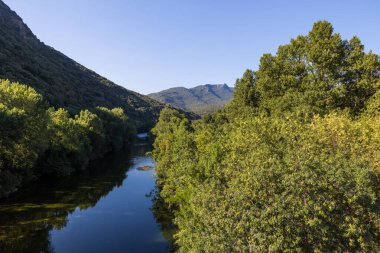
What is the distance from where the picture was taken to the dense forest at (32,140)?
161 feet

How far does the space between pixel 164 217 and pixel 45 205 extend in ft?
63.9

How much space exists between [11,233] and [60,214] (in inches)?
363

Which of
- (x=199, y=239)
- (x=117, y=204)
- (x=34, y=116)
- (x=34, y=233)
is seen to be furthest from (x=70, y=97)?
(x=199, y=239)

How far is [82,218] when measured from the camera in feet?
149

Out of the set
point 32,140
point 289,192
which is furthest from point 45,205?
point 289,192

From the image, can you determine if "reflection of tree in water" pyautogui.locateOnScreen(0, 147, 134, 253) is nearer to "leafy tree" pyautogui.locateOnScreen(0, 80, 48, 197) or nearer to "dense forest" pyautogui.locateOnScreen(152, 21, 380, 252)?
"leafy tree" pyautogui.locateOnScreen(0, 80, 48, 197)

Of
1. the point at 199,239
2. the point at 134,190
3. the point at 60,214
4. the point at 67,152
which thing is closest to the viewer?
the point at 199,239

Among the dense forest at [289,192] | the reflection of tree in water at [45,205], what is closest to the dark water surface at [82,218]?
the reflection of tree in water at [45,205]

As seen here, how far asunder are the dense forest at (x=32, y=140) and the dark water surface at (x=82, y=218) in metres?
3.66

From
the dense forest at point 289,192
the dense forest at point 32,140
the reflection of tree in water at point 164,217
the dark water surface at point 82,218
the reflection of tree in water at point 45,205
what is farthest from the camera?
the dense forest at point 32,140

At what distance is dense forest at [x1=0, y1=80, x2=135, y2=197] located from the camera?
48.9 meters

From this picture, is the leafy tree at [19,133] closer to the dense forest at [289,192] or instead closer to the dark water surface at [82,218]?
the dark water surface at [82,218]

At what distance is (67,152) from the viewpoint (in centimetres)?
7269

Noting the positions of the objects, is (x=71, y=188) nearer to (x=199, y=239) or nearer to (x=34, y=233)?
(x=34, y=233)
